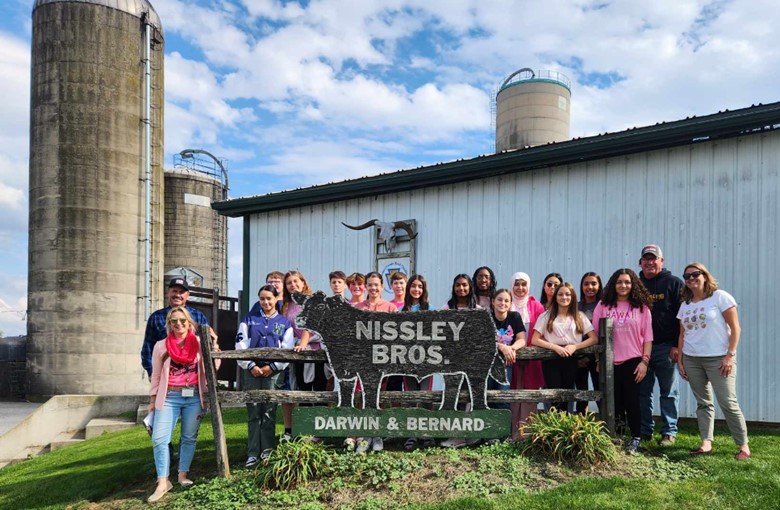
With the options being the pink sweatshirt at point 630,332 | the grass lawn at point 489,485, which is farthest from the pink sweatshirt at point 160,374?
the pink sweatshirt at point 630,332

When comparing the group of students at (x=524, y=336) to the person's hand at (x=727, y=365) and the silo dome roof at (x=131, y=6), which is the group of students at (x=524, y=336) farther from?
the silo dome roof at (x=131, y=6)

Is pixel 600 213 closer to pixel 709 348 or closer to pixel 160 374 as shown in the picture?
pixel 709 348

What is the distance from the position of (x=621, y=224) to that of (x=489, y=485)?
480 cm

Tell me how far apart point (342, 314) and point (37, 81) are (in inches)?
653

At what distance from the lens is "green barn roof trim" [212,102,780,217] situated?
776 cm

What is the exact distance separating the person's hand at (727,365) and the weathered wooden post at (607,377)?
0.90 metres

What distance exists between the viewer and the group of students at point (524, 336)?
5.95 meters

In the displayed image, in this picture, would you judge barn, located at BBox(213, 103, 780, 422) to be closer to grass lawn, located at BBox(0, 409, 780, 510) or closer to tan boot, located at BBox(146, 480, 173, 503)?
grass lawn, located at BBox(0, 409, 780, 510)

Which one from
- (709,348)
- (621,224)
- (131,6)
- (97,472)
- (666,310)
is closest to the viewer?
(709,348)

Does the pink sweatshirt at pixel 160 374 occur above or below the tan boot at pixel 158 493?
above

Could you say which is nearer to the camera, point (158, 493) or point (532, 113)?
point (158, 493)

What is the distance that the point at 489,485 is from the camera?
5160 mm

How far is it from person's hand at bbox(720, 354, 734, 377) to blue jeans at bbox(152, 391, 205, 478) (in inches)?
182

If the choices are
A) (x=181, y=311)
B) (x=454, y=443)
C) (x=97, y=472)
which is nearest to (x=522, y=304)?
(x=454, y=443)
